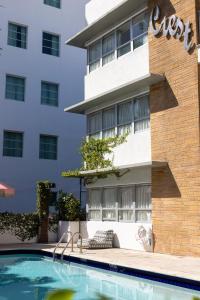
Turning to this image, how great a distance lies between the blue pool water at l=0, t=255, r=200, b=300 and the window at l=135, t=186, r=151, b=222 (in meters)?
3.25

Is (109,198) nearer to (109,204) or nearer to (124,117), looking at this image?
(109,204)

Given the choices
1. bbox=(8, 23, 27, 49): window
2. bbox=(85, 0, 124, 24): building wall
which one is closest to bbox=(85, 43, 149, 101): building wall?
bbox=(85, 0, 124, 24): building wall

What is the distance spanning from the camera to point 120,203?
1691cm

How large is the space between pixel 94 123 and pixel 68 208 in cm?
423

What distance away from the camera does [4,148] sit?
914 inches

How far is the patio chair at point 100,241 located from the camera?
1630 centimetres

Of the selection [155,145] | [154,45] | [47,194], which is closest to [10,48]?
[47,194]

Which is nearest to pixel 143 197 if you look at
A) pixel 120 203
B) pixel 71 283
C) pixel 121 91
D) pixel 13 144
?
pixel 120 203

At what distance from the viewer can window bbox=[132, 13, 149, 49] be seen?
16078 millimetres

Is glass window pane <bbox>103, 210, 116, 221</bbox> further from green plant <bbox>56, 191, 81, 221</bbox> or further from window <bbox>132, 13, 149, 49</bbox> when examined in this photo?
window <bbox>132, 13, 149, 49</bbox>

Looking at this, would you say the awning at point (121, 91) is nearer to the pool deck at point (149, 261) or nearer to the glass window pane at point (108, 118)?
the glass window pane at point (108, 118)

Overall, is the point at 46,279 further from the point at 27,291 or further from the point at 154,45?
the point at 154,45

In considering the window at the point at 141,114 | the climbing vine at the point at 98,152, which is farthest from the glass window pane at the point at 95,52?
the window at the point at 141,114

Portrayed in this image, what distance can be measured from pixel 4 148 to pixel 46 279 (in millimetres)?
12625
